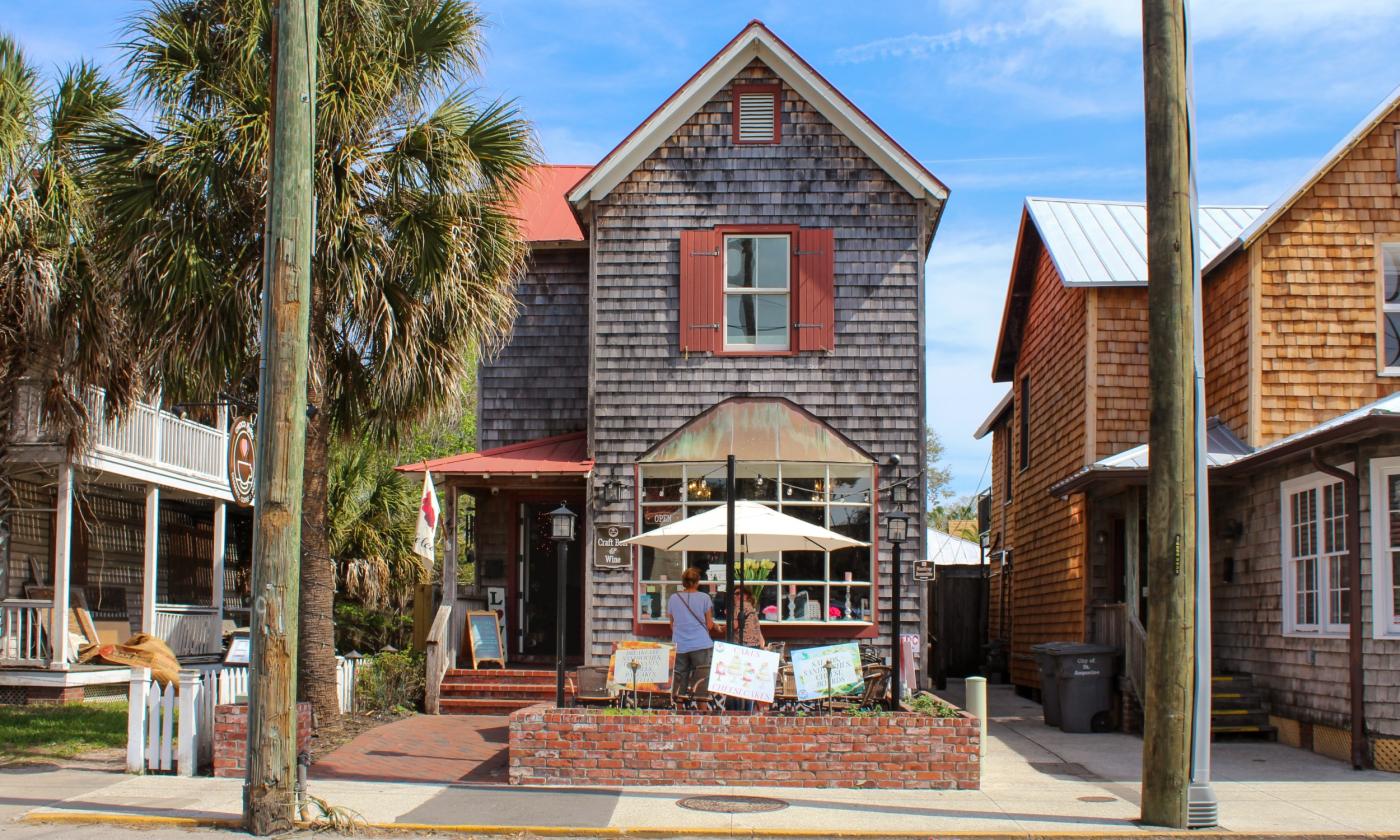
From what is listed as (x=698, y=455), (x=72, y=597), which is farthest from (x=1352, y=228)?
(x=72, y=597)

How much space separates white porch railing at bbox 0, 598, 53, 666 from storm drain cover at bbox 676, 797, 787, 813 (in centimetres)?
975

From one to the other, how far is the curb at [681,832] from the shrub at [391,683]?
5642 mm

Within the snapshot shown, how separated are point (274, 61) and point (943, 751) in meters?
7.61

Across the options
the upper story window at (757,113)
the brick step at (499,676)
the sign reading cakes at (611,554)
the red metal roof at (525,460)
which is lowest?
the brick step at (499,676)

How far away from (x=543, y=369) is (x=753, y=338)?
320 centimetres

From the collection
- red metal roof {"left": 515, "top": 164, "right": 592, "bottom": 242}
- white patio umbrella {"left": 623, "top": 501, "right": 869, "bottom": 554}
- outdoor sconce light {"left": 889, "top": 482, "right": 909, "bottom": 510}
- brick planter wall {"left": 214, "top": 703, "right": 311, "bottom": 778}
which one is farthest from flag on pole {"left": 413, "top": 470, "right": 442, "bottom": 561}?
outdoor sconce light {"left": 889, "top": 482, "right": 909, "bottom": 510}

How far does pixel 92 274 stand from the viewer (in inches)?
549

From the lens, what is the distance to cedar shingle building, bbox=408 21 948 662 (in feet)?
54.3

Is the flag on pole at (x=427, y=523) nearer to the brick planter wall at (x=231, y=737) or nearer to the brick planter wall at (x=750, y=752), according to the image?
the brick planter wall at (x=231, y=737)

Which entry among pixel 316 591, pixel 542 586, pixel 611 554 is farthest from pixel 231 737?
pixel 542 586

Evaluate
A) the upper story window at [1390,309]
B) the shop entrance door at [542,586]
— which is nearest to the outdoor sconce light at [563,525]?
the shop entrance door at [542,586]

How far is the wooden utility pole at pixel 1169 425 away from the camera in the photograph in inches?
367

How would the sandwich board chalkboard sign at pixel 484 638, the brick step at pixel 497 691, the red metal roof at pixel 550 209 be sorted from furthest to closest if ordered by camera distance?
the red metal roof at pixel 550 209 → the sandwich board chalkboard sign at pixel 484 638 → the brick step at pixel 497 691

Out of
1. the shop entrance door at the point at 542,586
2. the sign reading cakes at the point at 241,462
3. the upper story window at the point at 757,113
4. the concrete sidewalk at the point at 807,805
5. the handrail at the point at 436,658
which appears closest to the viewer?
the concrete sidewalk at the point at 807,805
